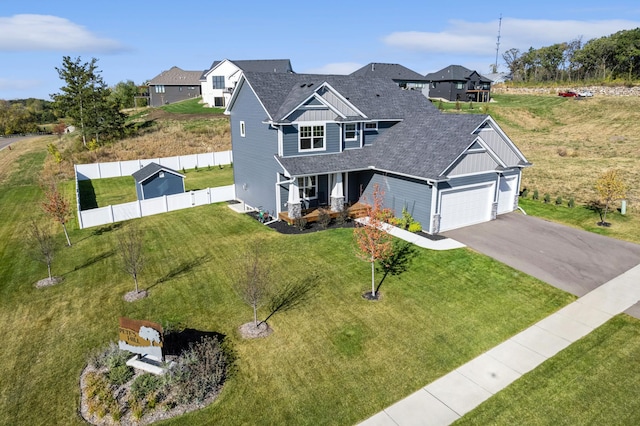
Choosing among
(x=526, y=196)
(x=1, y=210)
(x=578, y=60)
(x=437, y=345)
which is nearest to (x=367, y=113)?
(x=526, y=196)

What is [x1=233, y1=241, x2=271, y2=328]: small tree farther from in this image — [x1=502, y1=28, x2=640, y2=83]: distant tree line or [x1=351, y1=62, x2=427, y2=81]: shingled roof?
[x1=502, y1=28, x2=640, y2=83]: distant tree line

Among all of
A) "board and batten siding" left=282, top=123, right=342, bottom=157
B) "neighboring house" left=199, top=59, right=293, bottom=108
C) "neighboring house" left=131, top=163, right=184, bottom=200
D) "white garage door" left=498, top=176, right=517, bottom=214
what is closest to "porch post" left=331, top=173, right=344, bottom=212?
"board and batten siding" left=282, top=123, right=342, bottom=157

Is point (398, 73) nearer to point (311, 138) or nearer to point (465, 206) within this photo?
point (311, 138)

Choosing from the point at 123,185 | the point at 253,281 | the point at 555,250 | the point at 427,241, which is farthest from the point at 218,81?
the point at 253,281

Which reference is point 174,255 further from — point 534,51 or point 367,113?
point 534,51

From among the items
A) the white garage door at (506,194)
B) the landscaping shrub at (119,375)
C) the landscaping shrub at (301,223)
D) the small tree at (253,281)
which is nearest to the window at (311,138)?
the landscaping shrub at (301,223)

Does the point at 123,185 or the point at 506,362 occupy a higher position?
the point at 123,185

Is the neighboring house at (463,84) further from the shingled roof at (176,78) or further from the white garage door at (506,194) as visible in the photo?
the shingled roof at (176,78)
